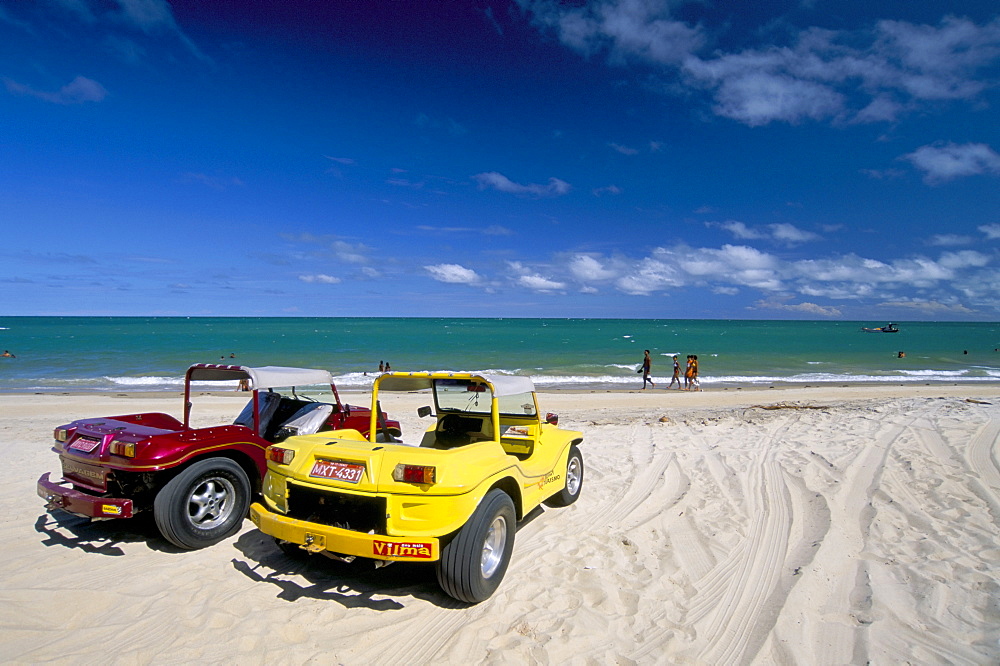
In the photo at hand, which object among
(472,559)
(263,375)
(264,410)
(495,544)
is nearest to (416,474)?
(472,559)

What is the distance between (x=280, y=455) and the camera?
4.31 meters

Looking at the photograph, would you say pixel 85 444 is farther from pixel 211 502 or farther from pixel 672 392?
pixel 672 392

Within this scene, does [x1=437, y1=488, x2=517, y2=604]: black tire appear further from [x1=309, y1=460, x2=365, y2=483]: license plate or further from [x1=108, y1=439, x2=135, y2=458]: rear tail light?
[x1=108, y1=439, x2=135, y2=458]: rear tail light

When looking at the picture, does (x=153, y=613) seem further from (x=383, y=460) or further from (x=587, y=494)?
(x=587, y=494)

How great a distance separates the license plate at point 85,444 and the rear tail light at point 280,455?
1914mm

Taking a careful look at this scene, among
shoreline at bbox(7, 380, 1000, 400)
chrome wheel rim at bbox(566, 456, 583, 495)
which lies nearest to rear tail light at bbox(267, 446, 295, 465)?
chrome wheel rim at bbox(566, 456, 583, 495)

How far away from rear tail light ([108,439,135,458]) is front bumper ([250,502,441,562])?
1.85 meters

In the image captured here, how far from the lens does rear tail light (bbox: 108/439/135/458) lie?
4605 millimetres

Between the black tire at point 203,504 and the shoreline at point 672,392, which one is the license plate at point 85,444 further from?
the shoreline at point 672,392

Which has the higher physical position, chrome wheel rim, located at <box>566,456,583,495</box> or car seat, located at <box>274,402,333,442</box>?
car seat, located at <box>274,402,333,442</box>

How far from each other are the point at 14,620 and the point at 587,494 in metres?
5.65

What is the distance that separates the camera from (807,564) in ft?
15.5

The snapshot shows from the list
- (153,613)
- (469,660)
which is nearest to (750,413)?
(469,660)

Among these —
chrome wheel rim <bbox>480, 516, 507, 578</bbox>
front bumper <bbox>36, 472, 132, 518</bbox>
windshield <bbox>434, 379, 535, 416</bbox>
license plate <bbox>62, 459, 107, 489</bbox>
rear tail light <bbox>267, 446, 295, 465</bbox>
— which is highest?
windshield <bbox>434, 379, 535, 416</bbox>
